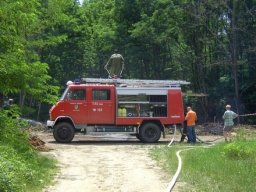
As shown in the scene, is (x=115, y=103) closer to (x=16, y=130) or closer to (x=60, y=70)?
(x=16, y=130)

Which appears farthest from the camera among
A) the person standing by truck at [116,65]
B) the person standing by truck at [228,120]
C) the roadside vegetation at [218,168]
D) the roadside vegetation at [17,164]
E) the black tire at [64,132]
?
the person standing by truck at [116,65]

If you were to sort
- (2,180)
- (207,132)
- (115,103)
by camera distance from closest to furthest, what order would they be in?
(2,180) → (115,103) → (207,132)

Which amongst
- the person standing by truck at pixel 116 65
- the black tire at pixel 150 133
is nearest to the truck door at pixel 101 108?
the black tire at pixel 150 133

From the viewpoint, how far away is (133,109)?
2516cm

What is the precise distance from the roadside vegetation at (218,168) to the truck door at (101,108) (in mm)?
6319

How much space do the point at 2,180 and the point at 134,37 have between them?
33.5 meters

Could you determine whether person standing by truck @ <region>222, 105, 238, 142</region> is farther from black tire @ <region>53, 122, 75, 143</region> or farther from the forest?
the forest

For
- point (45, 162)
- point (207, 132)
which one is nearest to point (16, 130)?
point (45, 162)

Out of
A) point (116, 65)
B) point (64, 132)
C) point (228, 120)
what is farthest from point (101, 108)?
point (228, 120)

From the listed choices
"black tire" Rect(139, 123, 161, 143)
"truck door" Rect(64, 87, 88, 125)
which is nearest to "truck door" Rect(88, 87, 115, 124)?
"truck door" Rect(64, 87, 88, 125)

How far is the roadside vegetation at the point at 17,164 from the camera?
9941 mm

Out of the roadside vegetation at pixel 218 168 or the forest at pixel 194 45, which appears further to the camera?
the forest at pixel 194 45

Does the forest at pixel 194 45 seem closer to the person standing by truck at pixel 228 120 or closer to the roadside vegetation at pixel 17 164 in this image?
the person standing by truck at pixel 228 120

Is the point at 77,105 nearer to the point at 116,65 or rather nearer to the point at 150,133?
the point at 150,133
